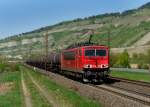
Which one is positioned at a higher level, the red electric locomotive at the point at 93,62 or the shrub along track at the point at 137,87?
the red electric locomotive at the point at 93,62

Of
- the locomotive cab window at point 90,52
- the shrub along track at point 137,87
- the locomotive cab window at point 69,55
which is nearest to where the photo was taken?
the shrub along track at point 137,87

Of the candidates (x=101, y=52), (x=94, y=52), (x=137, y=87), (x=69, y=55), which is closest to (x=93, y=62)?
(x=94, y=52)

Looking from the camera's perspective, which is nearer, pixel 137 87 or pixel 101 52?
pixel 137 87

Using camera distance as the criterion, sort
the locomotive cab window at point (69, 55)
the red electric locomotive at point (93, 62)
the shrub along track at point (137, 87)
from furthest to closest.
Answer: the locomotive cab window at point (69, 55)
the red electric locomotive at point (93, 62)
the shrub along track at point (137, 87)

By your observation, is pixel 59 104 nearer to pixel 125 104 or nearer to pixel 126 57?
pixel 125 104

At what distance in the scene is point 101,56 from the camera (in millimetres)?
44969

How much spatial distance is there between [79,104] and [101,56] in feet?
65.8

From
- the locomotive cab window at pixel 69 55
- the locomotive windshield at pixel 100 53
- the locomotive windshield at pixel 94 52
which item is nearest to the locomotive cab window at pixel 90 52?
the locomotive windshield at pixel 94 52

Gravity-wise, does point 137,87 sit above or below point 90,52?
below

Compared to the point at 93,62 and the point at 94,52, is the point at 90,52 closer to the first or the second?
the point at 94,52

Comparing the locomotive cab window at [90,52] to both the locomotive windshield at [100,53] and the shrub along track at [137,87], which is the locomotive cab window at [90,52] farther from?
the shrub along track at [137,87]

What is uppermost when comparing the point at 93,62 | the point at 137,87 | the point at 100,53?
the point at 100,53

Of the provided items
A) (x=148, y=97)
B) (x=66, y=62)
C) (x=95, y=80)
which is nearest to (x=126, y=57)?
(x=66, y=62)

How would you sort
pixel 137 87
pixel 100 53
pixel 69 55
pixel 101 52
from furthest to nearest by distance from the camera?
pixel 69 55 < pixel 101 52 < pixel 100 53 < pixel 137 87
